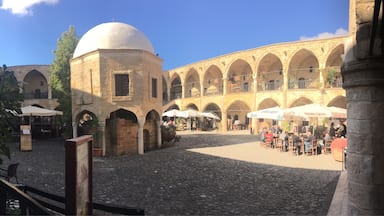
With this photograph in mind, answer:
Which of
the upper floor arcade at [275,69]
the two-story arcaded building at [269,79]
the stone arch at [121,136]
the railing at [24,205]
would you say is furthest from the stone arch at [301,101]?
the railing at [24,205]

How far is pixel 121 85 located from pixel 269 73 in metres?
20.2

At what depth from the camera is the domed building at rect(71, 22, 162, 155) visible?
13305 millimetres

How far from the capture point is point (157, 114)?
15.7m

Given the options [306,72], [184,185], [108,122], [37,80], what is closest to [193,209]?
[184,185]

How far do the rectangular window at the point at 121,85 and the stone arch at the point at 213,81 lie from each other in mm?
20645

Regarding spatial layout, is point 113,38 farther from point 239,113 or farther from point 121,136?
point 239,113

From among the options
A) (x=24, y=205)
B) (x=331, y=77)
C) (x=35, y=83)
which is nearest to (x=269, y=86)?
(x=331, y=77)

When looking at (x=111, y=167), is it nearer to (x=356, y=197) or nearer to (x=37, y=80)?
(x=356, y=197)

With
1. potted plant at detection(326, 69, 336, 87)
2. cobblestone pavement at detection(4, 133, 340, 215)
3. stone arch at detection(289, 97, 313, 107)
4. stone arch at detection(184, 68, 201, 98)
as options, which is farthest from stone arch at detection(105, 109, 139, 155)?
stone arch at detection(184, 68, 201, 98)

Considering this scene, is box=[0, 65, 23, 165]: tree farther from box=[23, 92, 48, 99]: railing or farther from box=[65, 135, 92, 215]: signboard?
box=[23, 92, 48, 99]: railing

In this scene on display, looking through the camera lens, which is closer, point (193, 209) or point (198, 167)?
point (193, 209)

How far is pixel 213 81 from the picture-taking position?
114 feet

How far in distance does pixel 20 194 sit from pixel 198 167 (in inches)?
291

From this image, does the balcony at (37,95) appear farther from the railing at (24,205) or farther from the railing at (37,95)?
the railing at (24,205)
